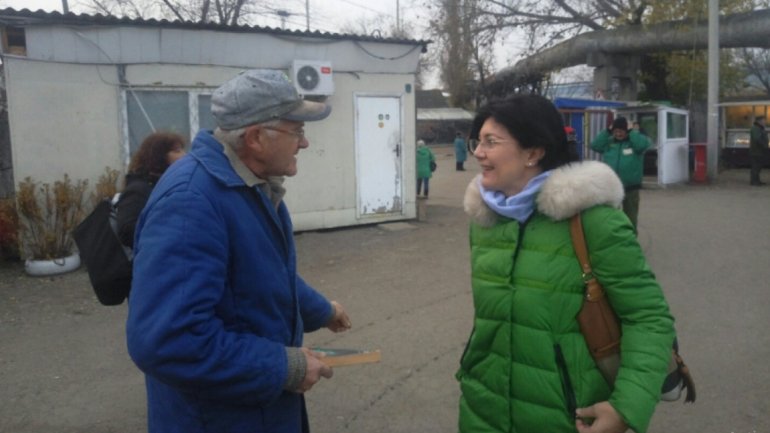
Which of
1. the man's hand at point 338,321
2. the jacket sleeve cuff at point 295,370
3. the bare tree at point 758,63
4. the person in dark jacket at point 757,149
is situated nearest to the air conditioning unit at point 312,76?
the man's hand at point 338,321

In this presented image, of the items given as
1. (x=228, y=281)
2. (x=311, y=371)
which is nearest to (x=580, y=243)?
(x=311, y=371)

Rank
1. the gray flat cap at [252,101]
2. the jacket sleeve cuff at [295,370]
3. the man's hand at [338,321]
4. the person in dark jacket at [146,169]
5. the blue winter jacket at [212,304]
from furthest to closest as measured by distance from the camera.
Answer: the person in dark jacket at [146,169] < the man's hand at [338,321] < the gray flat cap at [252,101] < the jacket sleeve cuff at [295,370] < the blue winter jacket at [212,304]

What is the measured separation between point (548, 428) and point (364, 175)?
918 centimetres

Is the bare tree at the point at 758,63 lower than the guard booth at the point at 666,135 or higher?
higher

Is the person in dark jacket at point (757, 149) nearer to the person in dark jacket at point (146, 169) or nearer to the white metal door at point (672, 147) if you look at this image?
the white metal door at point (672, 147)

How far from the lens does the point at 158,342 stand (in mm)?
1625

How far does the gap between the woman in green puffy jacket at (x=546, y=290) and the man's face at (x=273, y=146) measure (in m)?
0.67

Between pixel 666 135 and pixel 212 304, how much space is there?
17.9 m

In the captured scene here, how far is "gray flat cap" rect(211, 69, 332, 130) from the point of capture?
1.91 m

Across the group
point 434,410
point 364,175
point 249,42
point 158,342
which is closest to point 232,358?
point 158,342

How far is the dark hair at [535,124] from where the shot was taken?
7.29ft

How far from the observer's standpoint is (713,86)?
18.1 m

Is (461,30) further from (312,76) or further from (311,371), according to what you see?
(311,371)

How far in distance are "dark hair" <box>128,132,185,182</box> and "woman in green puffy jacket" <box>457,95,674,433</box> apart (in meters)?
2.21
